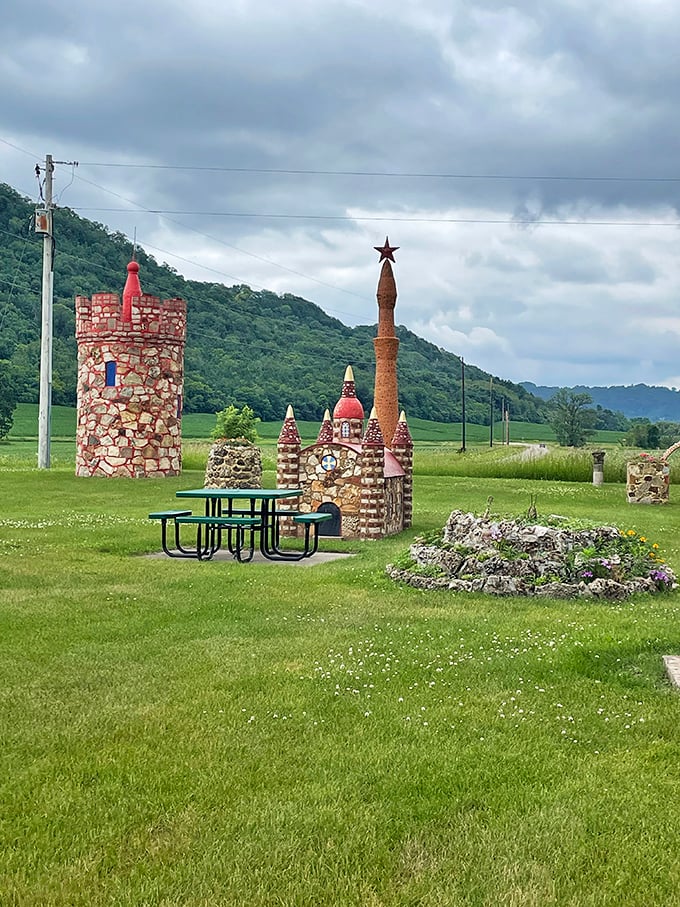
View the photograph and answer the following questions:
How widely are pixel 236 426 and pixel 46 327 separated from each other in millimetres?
12005

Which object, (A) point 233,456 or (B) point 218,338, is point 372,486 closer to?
(A) point 233,456

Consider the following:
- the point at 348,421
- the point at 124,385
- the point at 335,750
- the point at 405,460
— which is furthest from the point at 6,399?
the point at 335,750

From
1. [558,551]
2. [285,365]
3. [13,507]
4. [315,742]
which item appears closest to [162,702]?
[315,742]

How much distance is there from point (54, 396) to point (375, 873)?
69648 millimetres

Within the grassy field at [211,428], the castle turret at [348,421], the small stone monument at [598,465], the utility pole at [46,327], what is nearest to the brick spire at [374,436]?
the castle turret at [348,421]

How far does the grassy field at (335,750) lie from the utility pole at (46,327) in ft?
80.0

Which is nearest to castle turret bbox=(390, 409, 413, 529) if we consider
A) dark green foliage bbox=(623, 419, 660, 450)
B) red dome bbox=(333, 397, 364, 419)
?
red dome bbox=(333, 397, 364, 419)

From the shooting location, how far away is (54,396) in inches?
2761

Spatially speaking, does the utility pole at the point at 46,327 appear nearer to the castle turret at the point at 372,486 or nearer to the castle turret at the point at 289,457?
the castle turret at the point at 289,457

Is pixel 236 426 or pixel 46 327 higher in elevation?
pixel 46 327

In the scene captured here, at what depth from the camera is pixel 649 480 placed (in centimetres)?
2834

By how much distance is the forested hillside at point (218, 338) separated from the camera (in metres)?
69.2

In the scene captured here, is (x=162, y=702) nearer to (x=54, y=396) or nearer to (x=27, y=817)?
(x=27, y=817)

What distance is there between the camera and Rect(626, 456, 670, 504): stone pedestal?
28312 millimetres
